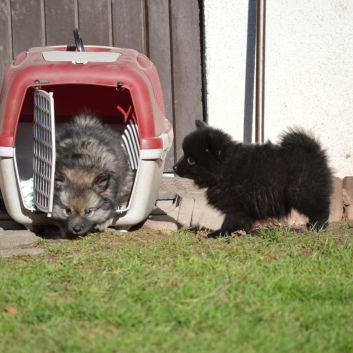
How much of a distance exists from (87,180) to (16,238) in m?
0.76

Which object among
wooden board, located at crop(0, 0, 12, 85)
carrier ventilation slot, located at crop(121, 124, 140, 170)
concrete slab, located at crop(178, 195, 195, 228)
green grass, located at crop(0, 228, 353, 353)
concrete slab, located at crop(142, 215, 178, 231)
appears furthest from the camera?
wooden board, located at crop(0, 0, 12, 85)

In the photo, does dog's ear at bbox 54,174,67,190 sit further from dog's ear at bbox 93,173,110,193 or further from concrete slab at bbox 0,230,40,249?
concrete slab at bbox 0,230,40,249

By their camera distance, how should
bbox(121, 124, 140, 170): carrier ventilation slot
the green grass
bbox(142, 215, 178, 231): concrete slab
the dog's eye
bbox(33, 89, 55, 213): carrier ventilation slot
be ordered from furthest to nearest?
bbox(121, 124, 140, 170): carrier ventilation slot
bbox(142, 215, 178, 231): concrete slab
the dog's eye
bbox(33, 89, 55, 213): carrier ventilation slot
the green grass

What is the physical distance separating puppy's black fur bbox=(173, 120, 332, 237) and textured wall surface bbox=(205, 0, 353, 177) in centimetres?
168

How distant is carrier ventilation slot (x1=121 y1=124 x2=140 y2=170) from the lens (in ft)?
22.2

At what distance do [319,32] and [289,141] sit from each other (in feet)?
7.51

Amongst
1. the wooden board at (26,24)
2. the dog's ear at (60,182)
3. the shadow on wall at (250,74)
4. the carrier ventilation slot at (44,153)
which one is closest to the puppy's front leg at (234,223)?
the dog's ear at (60,182)

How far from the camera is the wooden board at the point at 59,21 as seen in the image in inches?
283

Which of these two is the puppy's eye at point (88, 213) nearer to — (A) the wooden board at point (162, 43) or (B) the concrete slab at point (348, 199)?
(A) the wooden board at point (162, 43)

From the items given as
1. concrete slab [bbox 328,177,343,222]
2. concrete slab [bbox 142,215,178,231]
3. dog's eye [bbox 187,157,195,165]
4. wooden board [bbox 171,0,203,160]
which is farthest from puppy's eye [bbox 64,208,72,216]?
concrete slab [bbox 328,177,343,222]

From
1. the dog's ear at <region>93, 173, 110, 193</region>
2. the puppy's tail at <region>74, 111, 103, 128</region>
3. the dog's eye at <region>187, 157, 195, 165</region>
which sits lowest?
the dog's ear at <region>93, 173, 110, 193</region>

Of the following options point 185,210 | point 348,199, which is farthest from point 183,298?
point 348,199

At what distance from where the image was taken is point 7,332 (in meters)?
3.33

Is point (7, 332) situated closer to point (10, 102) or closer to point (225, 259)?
point (225, 259)
